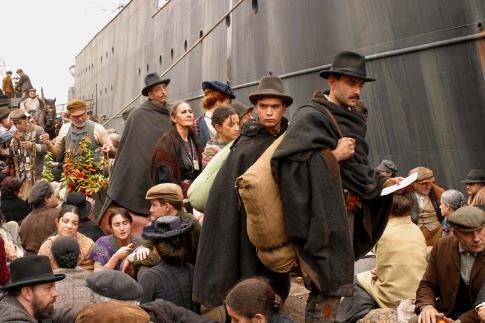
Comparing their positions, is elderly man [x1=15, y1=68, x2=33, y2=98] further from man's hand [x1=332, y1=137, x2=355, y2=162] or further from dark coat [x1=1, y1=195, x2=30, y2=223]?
man's hand [x1=332, y1=137, x2=355, y2=162]

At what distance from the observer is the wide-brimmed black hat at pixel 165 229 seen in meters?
4.82

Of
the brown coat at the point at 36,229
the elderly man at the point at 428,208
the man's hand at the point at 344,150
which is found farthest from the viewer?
the elderly man at the point at 428,208

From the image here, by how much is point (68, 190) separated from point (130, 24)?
22.6 m

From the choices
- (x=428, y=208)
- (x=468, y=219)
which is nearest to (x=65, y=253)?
(x=468, y=219)

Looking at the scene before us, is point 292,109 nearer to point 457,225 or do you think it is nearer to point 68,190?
point 68,190

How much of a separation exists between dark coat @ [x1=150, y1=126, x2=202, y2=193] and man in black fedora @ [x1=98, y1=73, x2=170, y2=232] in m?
0.90

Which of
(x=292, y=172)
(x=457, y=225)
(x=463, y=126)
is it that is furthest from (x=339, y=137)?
(x=463, y=126)

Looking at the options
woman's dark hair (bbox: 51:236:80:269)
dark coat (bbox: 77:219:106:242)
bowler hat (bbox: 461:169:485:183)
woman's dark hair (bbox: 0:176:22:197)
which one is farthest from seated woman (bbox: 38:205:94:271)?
bowler hat (bbox: 461:169:485:183)

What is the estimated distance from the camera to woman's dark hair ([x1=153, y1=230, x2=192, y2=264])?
191 inches

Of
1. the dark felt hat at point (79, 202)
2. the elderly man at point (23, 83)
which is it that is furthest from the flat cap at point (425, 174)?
the elderly man at point (23, 83)

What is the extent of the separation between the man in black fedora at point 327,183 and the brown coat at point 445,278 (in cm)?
117

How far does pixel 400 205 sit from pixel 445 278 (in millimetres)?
871

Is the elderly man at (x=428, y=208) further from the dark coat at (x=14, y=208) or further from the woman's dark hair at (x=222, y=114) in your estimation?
the dark coat at (x=14, y=208)

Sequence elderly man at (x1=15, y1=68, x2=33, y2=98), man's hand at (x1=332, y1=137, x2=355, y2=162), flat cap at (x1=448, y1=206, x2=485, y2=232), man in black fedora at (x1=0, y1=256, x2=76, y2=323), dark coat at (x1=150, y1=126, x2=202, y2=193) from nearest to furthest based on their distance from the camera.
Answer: man in black fedora at (x1=0, y1=256, x2=76, y2=323), man's hand at (x1=332, y1=137, x2=355, y2=162), flat cap at (x1=448, y1=206, x2=485, y2=232), dark coat at (x1=150, y1=126, x2=202, y2=193), elderly man at (x1=15, y1=68, x2=33, y2=98)
